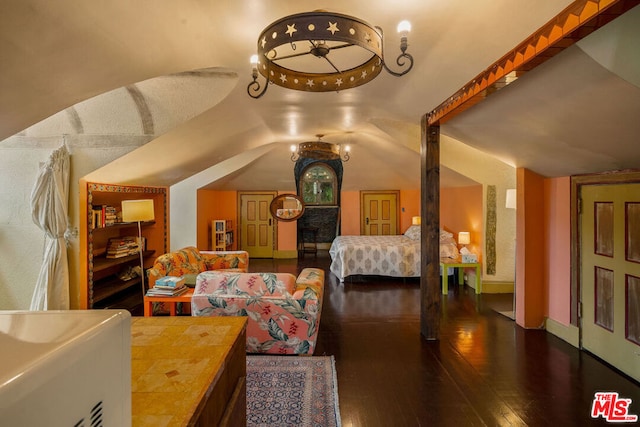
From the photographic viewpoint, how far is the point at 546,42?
5.30 feet

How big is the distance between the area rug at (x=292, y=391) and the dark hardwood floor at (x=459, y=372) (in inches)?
3.9

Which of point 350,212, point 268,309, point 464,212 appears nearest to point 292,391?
point 268,309

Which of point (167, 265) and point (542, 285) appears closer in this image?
point (542, 285)

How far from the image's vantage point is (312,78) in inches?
77.9

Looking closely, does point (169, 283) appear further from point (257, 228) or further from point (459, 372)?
point (257, 228)

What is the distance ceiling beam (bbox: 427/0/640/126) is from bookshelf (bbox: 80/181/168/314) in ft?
12.9

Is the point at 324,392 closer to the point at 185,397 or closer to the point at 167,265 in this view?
the point at 185,397

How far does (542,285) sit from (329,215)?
18.6 ft

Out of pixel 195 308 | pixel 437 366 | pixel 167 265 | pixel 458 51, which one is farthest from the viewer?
pixel 167 265

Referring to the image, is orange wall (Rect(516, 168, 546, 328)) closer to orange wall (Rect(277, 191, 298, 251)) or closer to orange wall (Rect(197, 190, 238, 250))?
orange wall (Rect(277, 191, 298, 251))

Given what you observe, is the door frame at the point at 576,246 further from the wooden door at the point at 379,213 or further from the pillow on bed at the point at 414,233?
the wooden door at the point at 379,213

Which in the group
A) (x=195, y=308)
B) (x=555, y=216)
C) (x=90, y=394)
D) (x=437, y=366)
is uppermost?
(x=555, y=216)

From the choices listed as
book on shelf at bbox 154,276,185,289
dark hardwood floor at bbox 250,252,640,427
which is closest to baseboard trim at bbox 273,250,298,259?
dark hardwood floor at bbox 250,252,640,427

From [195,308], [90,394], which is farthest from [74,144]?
[90,394]
